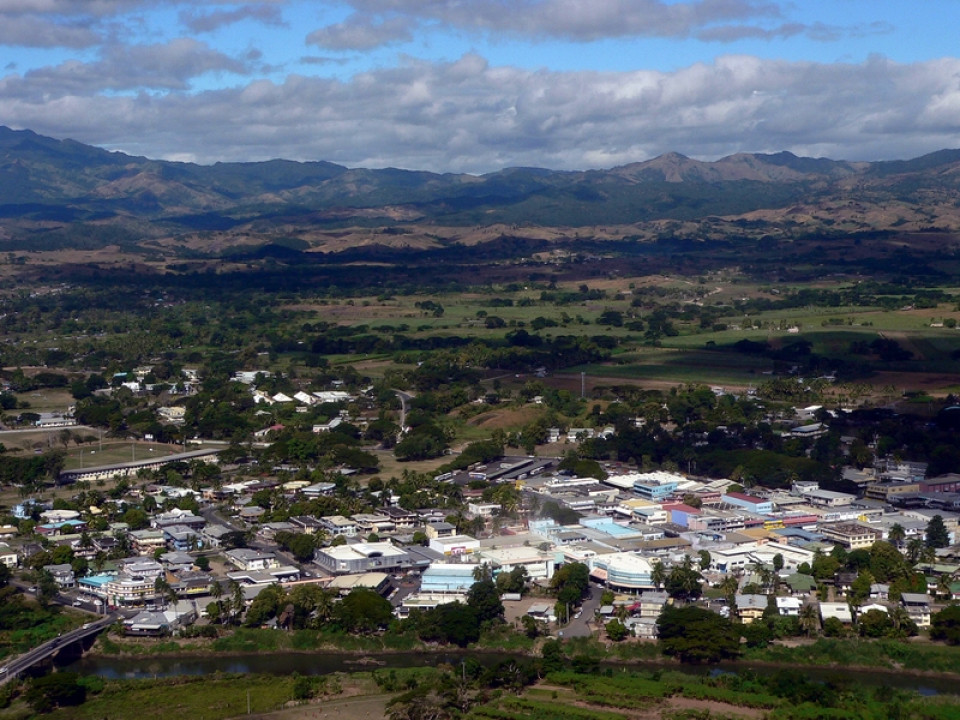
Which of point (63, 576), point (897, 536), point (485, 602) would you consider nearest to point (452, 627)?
point (485, 602)

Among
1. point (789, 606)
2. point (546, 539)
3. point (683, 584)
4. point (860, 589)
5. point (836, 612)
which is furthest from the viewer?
point (546, 539)

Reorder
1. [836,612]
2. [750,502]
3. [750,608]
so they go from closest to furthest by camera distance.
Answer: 1. [836,612]
2. [750,608]
3. [750,502]

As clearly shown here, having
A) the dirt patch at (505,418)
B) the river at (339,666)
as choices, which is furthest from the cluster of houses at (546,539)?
the dirt patch at (505,418)

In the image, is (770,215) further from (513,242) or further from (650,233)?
(513,242)

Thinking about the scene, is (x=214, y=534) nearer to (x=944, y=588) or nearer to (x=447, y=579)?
(x=447, y=579)

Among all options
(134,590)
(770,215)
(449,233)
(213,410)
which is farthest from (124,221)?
(134,590)

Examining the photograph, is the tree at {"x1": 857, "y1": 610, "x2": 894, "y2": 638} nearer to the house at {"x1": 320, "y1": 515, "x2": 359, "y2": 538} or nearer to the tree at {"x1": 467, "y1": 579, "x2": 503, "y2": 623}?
the tree at {"x1": 467, "y1": 579, "x2": 503, "y2": 623}

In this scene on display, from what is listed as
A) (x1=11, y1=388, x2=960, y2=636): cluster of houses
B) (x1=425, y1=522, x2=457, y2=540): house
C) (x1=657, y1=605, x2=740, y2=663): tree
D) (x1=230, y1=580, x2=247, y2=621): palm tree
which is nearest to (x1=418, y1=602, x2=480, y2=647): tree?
(x1=11, y1=388, x2=960, y2=636): cluster of houses
